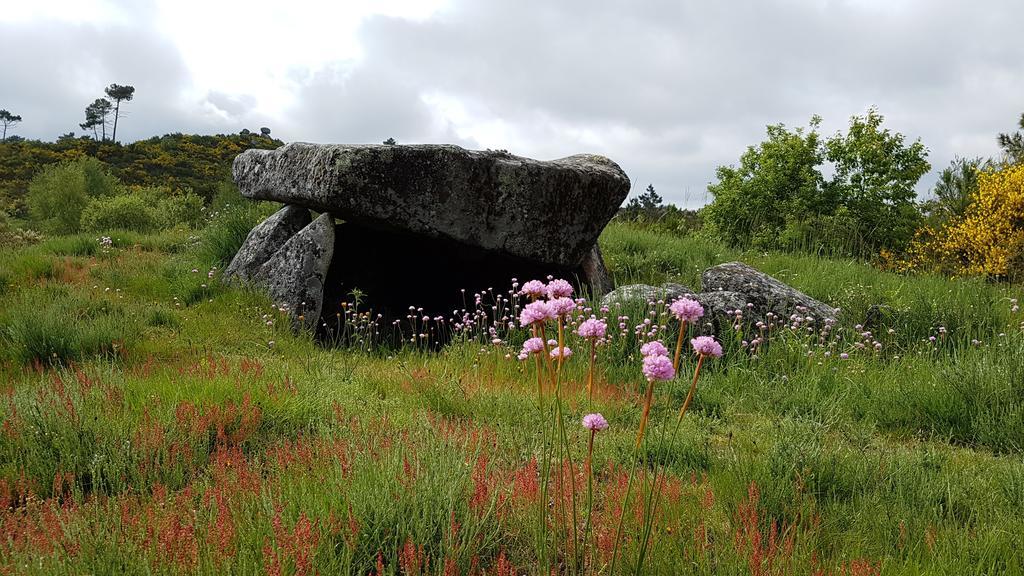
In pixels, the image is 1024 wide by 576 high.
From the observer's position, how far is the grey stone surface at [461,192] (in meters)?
7.67

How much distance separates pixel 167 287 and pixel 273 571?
24.6ft

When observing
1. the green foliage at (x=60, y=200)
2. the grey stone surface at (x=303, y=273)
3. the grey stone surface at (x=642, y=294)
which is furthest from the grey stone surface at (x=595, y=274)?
the green foliage at (x=60, y=200)

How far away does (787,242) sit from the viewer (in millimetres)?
18719

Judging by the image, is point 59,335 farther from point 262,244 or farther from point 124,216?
point 124,216

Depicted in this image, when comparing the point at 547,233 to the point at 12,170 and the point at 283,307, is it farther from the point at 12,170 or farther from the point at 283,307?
the point at 12,170

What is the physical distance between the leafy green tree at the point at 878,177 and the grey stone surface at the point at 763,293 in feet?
54.4

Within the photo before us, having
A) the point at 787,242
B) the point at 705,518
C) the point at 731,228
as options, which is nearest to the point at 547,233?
the point at 705,518

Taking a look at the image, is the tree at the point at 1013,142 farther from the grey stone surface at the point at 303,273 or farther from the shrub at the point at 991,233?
the grey stone surface at the point at 303,273

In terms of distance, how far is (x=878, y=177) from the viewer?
896 inches

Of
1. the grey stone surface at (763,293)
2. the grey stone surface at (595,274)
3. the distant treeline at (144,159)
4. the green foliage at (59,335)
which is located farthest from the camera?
the distant treeline at (144,159)

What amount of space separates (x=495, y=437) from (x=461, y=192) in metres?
4.37

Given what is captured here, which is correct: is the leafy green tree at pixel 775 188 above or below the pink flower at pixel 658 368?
above

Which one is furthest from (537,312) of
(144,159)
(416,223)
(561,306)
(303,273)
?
(144,159)

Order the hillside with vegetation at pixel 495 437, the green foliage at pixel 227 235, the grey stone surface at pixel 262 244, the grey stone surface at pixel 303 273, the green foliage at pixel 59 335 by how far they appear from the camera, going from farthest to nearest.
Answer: the green foliage at pixel 227 235
the grey stone surface at pixel 262 244
the grey stone surface at pixel 303 273
the green foliage at pixel 59 335
the hillside with vegetation at pixel 495 437
